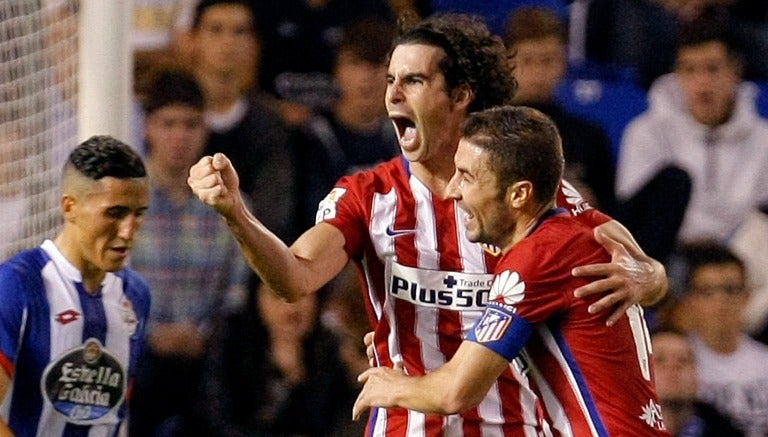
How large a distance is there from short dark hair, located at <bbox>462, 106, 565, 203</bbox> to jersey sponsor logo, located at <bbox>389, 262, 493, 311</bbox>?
46 cm

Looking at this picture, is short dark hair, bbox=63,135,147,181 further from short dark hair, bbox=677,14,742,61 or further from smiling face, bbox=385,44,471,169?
short dark hair, bbox=677,14,742,61

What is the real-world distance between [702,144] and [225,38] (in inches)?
87.1

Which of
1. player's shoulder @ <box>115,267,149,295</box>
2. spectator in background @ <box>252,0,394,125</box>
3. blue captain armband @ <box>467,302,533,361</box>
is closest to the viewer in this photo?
blue captain armband @ <box>467,302,533,361</box>

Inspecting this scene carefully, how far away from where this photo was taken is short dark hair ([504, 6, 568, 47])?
21.5ft

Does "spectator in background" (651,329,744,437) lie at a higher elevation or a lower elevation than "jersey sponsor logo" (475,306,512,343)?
lower

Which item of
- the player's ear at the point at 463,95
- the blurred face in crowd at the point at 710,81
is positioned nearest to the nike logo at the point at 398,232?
the player's ear at the point at 463,95

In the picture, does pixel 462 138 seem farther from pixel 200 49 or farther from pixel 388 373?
pixel 200 49

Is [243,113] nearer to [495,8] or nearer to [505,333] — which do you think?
[495,8]

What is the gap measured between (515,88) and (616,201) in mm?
2640

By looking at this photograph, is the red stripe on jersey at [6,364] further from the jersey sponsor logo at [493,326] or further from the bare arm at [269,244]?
the jersey sponsor logo at [493,326]

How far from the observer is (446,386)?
3307 millimetres

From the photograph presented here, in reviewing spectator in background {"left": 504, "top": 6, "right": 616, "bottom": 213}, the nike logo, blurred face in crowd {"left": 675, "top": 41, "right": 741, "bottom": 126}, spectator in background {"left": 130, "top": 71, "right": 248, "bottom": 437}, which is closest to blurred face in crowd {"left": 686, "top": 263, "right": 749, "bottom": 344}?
spectator in background {"left": 504, "top": 6, "right": 616, "bottom": 213}

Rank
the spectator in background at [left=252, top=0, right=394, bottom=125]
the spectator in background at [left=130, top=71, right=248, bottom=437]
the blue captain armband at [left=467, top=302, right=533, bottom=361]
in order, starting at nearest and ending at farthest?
the blue captain armband at [left=467, top=302, right=533, bottom=361], the spectator in background at [left=130, top=71, right=248, bottom=437], the spectator in background at [left=252, top=0, right=394, bottom=125]

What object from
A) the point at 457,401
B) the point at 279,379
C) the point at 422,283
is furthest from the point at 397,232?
the point at 279,379
